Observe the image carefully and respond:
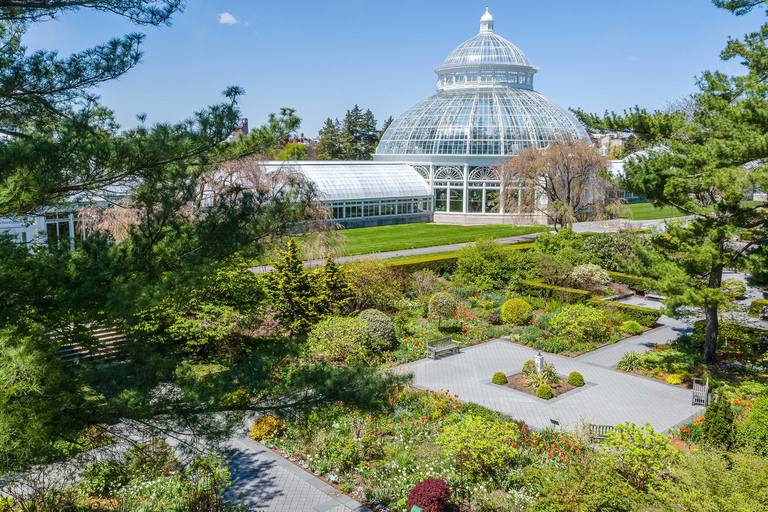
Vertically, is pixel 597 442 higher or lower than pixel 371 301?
lower

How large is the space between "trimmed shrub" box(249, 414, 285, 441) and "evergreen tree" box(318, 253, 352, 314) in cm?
581

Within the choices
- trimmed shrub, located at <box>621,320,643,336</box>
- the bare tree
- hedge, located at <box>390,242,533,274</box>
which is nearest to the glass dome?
the bare tree

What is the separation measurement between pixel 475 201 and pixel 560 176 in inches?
440

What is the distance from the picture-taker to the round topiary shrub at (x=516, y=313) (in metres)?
20.2

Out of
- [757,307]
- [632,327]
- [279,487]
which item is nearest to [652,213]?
[757,307]

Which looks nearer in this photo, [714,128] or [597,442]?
[597,442]

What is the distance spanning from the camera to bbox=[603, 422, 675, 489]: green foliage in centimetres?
954

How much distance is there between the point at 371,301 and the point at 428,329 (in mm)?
2201

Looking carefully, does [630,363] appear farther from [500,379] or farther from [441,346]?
[441,346]

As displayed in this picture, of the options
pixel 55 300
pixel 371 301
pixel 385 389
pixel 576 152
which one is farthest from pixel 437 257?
pixel 55 300

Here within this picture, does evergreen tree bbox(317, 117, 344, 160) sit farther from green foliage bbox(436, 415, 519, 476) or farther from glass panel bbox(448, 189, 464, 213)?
green foliage bbox(436, 415, 519, 476)

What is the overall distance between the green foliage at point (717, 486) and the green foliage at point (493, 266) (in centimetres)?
1581

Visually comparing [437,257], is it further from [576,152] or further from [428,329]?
[576,152]

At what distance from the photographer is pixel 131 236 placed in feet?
24.5
